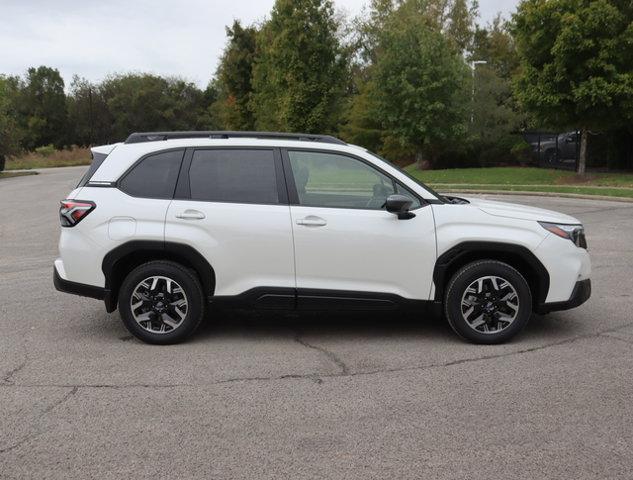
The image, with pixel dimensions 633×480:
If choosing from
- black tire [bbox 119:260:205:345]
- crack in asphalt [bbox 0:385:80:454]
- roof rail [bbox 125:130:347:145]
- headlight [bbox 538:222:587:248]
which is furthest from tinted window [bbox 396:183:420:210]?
crack in asphalt [bbox 0:385:80:454]

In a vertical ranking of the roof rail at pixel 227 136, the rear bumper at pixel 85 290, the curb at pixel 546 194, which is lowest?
the curb at pixel 546 194

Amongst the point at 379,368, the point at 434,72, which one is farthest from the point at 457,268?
the point at 434,72

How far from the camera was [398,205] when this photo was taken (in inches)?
208

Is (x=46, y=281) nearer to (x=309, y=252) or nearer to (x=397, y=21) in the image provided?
(x=309, y=252)

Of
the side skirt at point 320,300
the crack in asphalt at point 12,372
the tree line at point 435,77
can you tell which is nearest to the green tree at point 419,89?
the tree line at point 435,77

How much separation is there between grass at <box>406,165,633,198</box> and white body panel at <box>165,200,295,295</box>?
53.7 feet

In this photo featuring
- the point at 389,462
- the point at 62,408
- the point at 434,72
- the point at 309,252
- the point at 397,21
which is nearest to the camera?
the point at 389,462

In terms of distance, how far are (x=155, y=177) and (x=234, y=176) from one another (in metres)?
0.68

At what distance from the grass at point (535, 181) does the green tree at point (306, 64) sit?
8802mm

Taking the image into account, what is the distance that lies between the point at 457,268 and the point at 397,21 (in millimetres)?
48153

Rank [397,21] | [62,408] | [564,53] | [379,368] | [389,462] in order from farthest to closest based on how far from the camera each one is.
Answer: [397,21]
[564,53]
[379,368]
[62,408]
[389,462]

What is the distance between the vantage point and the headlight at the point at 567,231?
5.50m

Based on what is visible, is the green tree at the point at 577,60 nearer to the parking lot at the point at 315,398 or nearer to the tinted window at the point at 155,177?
the parking lot at the point at 315,398

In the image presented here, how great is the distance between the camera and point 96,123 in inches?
3563
